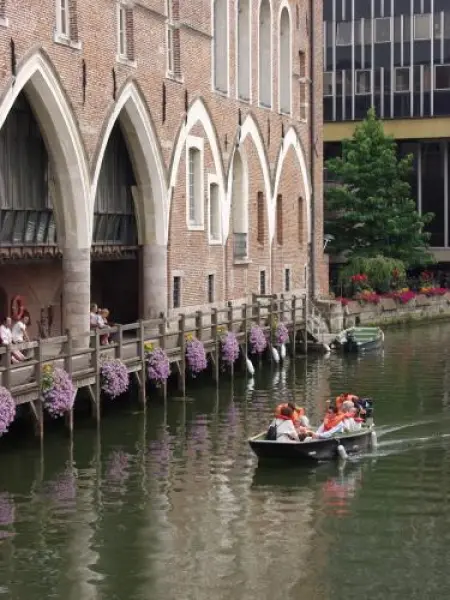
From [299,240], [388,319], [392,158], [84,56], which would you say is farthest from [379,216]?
[84,56]

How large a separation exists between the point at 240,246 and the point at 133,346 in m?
14.2

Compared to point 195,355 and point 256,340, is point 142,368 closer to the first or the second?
point 195,355

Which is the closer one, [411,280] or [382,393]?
[382,393]

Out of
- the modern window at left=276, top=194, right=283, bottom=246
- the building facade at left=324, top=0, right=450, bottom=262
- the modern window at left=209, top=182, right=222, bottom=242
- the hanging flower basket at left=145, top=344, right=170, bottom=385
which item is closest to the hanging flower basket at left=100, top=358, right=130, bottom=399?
the hanging flower basket at left=145, top=344, right=170, bottom=385

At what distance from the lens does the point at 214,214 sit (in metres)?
47.8

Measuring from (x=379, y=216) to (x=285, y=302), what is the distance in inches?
765

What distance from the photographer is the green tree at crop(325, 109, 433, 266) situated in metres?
69.7

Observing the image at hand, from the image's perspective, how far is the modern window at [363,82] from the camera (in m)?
81.1

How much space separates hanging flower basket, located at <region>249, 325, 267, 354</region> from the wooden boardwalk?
1.15ft

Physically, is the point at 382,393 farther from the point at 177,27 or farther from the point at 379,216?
the point at 379,216

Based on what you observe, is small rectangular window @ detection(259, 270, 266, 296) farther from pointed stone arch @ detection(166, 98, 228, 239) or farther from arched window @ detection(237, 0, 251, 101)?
arched window @ detection(237, 0, 251, 101)

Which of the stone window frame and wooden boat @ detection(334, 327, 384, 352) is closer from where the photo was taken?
the stone window frame

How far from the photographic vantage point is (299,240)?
57750mm

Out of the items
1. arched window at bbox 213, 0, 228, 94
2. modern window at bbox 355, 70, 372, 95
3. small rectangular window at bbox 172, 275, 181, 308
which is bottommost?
small rectangular window at bbox 172, 275, 181, 308
